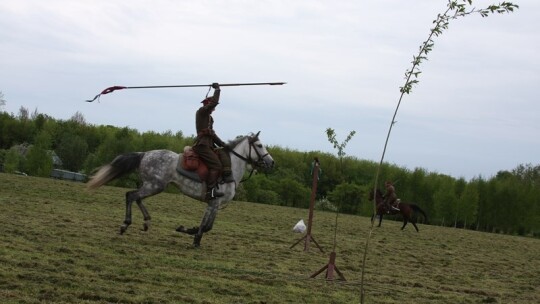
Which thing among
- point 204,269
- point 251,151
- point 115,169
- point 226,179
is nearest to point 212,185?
point 226,179

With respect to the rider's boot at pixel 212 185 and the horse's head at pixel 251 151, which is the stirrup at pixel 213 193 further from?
the horse's head at pixel 251 151

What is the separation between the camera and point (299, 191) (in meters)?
52.2

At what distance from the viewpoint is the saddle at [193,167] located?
43.1ft

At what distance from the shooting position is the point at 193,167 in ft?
43.1

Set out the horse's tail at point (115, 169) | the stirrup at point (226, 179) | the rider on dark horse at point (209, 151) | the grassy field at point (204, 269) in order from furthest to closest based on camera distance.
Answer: the horse's tail at point (115, 169) < the stirrup at point (226, 179) < the rider on dark horse at point (209, 151) < the grassy field at point (204, 269)

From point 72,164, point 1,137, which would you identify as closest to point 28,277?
point 72,164

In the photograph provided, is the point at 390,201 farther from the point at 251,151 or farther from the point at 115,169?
the point at 115,169

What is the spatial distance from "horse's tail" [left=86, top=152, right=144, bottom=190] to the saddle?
93 centimetres

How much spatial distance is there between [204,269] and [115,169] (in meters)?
4.07

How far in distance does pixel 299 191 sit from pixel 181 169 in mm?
39144

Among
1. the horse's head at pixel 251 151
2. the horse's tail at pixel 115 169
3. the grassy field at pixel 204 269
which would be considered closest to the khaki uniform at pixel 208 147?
the horse's head at pixel 251 151

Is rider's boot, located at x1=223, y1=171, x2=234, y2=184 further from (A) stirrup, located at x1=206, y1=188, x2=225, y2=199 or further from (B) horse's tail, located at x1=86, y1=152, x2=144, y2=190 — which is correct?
(B) horse's tail, located at x1=86, y1=152, x2=144, y2=190

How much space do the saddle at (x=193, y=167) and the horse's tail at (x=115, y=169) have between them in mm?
925

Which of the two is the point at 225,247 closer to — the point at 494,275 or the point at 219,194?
the point at 219,194
